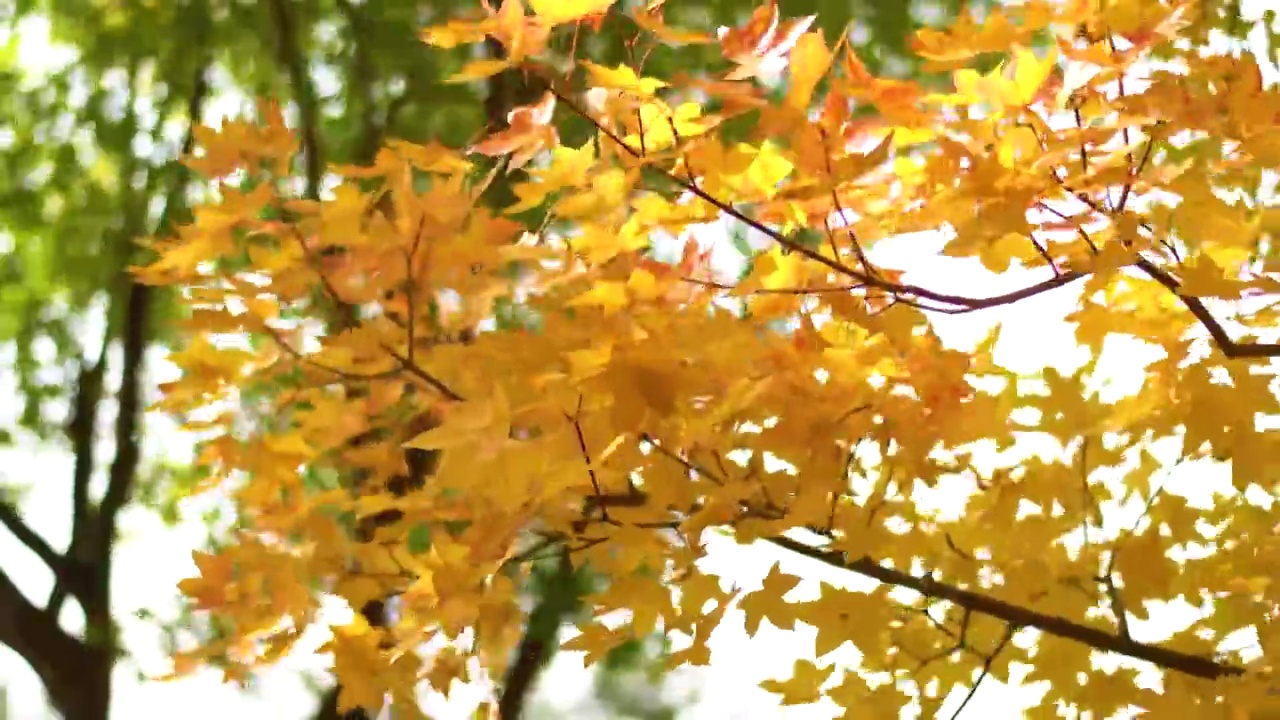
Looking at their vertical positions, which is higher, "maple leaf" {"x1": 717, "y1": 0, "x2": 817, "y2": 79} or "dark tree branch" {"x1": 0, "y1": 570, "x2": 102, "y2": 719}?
"maple leaf" {"x1": 717, "y1": 0, "x2": 817, "y2": 79}

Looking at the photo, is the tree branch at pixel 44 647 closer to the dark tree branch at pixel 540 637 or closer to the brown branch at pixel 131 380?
the brown branch at pixel 131 380

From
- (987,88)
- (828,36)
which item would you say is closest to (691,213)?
(987,88)

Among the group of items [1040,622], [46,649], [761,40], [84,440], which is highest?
[84,440]

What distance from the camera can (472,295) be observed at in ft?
1.98

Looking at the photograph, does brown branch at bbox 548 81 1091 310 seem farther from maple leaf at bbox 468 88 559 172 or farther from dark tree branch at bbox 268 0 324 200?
dark tree branch at bbox 268 0 324 200

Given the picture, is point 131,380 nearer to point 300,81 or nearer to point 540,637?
point 300,81

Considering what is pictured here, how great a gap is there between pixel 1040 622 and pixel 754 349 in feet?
1.07

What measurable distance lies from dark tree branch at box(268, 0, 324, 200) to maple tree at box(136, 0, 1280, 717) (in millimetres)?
691

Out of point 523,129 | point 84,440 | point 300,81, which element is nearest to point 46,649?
point 84,440

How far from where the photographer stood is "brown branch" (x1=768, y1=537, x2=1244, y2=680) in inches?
26.1

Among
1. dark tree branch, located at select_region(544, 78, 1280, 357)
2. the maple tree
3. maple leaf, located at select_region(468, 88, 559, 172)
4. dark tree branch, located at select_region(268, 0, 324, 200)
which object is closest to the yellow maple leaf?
the maple tree

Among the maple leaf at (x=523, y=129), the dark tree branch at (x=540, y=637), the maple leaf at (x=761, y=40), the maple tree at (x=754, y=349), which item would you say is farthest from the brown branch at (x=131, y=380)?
the maple leaf at (x=761, y=40)

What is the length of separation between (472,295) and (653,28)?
208 millimetres

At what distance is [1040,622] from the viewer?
673mm
